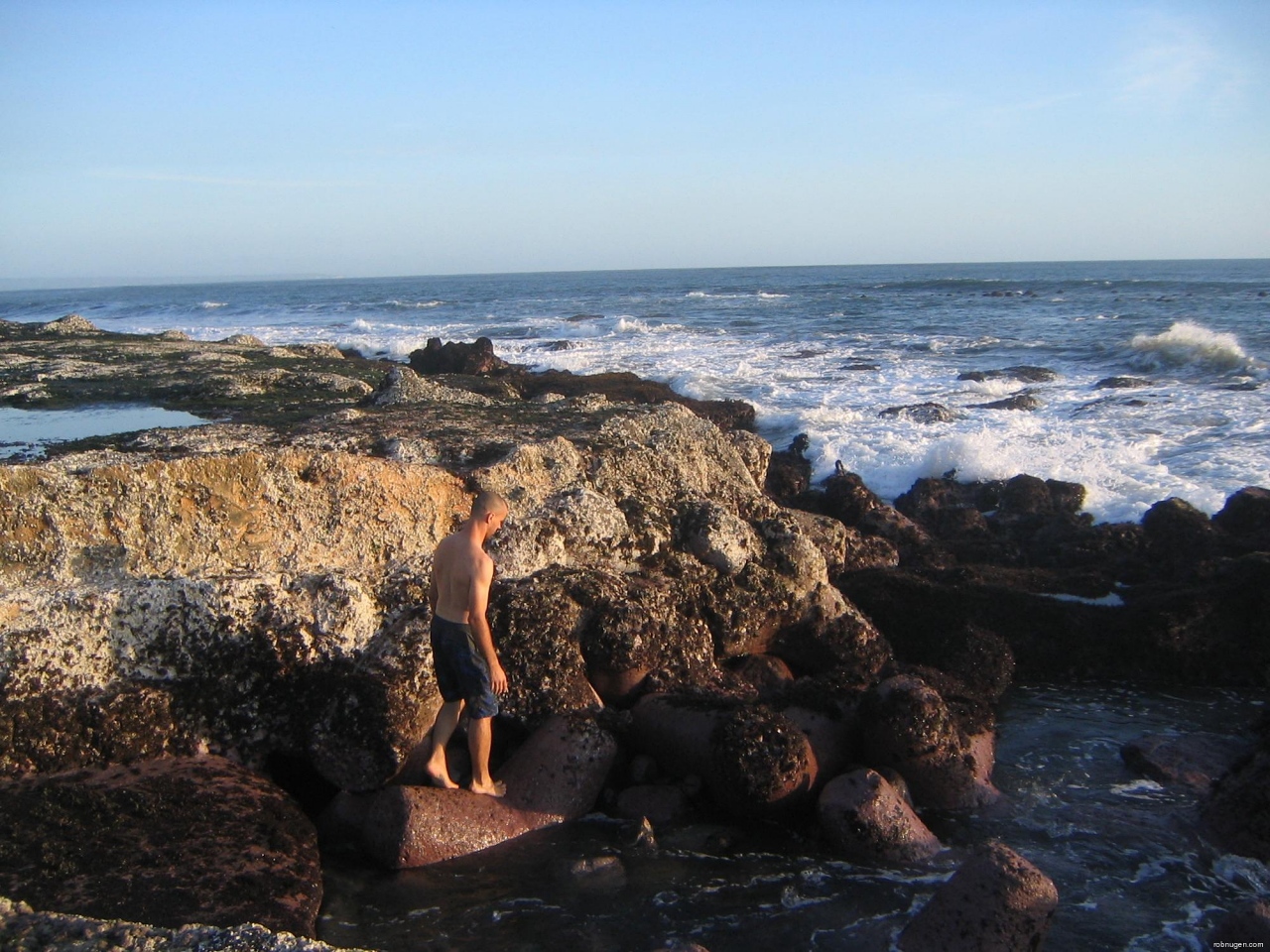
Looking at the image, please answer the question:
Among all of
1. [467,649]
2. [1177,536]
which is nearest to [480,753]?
[467,649]

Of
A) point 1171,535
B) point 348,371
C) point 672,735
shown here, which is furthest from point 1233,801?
point 348,371

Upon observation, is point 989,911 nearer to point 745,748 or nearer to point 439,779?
point 745,748

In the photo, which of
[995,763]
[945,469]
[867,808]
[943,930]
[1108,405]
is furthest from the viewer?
[1108,405]

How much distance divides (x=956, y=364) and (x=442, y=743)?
22027mm

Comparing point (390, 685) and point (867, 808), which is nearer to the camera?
point (867, 808)

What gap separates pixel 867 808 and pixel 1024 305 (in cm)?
4550

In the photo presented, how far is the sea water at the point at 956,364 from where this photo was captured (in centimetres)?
1350

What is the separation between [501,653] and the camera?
6.52 metres

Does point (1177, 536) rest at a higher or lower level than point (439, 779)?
higher

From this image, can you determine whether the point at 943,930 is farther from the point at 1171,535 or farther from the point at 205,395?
the point at 205,395

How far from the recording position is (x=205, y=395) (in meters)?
10.6

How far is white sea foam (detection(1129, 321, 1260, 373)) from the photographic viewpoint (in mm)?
22678

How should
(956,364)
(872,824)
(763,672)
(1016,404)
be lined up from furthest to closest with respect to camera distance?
(956,364) → (1016,404) → (763,672) → (872,824)

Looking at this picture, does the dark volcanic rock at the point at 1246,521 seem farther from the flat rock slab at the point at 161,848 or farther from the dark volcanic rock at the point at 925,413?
the flat rock slab at the point at 161,848
